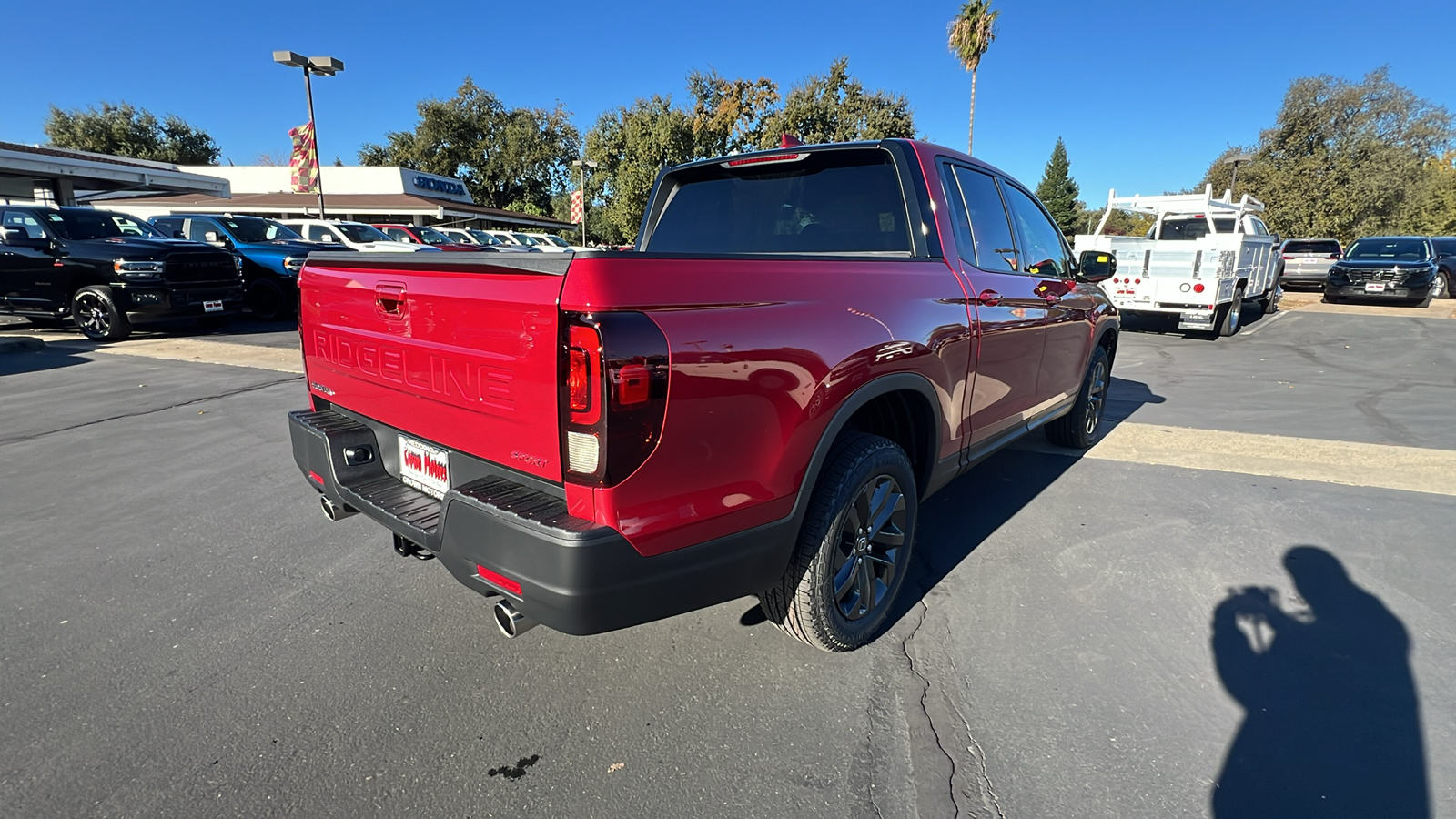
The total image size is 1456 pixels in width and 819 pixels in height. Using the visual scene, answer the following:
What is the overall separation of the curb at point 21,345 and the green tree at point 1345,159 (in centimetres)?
4230

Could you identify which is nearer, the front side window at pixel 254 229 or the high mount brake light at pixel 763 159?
the high mount brake light at pixel 763 159

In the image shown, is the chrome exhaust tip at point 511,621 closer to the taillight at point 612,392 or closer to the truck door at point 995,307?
the taillight at point 612,392

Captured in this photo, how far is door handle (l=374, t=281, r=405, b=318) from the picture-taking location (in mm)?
2324

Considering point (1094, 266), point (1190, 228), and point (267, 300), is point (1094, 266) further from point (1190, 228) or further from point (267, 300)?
point (267, 300)

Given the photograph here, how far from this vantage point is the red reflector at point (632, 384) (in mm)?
1743

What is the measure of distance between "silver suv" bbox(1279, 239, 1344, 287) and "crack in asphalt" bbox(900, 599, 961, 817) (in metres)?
22.0

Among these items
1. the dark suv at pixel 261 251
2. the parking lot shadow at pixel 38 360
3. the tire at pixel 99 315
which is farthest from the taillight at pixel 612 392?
the dark suv at pixel 261 251

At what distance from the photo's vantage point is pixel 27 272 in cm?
1005

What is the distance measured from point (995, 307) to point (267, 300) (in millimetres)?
13215

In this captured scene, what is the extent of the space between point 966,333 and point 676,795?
214cm

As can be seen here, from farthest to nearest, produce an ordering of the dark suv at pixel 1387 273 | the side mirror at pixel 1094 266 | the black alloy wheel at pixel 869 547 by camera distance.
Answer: the dark suv at pixel 1387 273
the side mirror at pixel 1094 266
the black alloy wheel at pixel 869 547

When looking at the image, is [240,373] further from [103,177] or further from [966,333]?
[103,177]

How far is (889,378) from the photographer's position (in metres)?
2.57

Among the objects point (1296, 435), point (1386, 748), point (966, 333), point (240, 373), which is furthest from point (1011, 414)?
point (240, 373)
